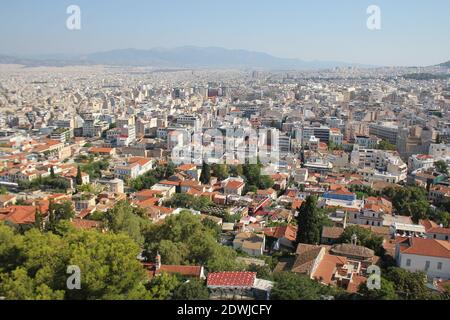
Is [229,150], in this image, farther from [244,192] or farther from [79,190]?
[79,190]

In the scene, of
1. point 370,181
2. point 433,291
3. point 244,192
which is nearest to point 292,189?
point 244,192

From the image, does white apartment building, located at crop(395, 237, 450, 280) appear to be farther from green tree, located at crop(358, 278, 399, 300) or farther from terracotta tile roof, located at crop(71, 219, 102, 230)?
terracotta tile roof, located at crop(71, 219, 102, 230)

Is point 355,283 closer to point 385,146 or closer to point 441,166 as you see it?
point 441,166

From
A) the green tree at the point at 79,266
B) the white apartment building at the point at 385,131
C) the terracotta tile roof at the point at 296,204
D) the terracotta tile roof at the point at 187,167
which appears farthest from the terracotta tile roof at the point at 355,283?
the white apartment building at the point at 385,131

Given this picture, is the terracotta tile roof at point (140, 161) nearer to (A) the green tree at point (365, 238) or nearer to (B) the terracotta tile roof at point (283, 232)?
(B) the terracotta tile roof at point (283, 232)

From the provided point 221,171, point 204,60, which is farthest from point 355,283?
point 204,60

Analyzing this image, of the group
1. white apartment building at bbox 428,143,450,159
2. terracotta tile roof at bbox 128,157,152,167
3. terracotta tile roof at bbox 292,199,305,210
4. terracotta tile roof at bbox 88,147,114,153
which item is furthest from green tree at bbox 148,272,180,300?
white apartment building at bbox 428,143,450,159
